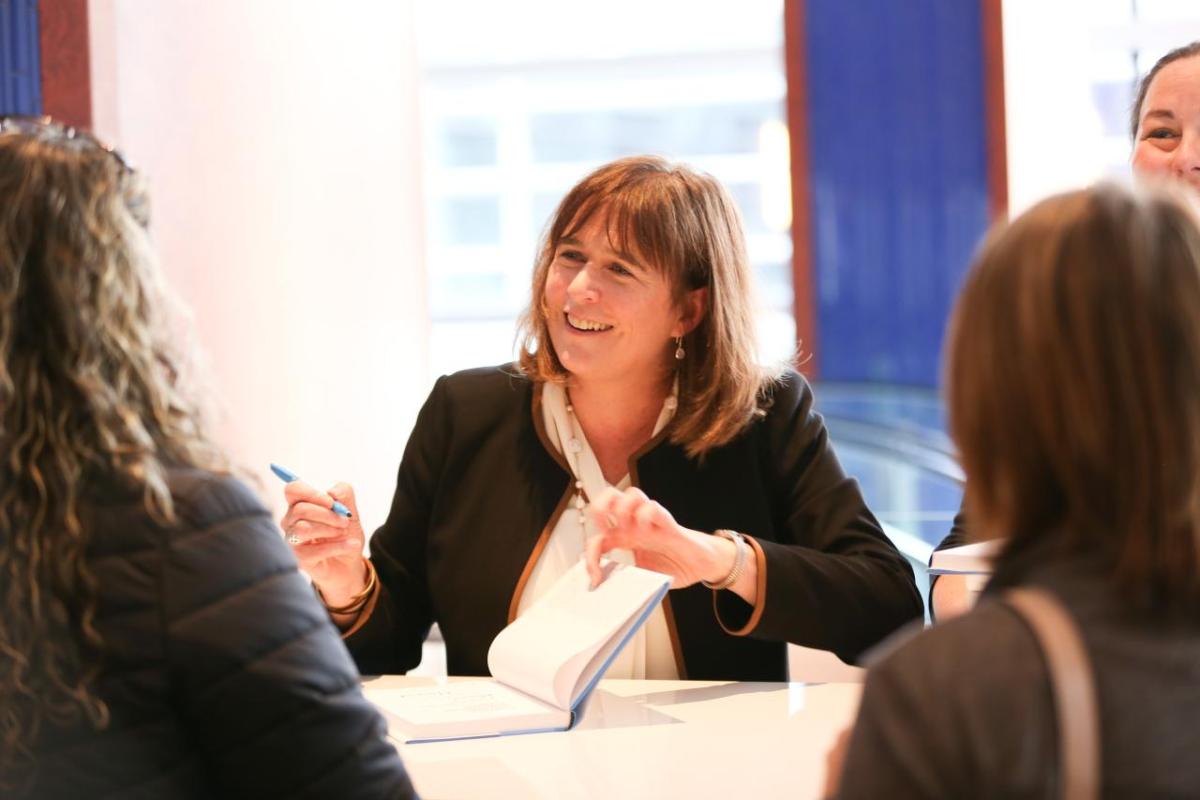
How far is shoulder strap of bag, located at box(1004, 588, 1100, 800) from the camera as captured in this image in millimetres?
813

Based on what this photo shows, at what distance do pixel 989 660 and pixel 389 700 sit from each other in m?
1.18

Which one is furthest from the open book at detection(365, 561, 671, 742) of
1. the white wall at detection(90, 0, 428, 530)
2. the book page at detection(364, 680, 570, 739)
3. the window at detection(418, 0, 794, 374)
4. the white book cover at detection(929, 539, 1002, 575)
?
the window at detection(418, 0, 794, 374)

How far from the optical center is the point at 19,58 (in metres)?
4.48

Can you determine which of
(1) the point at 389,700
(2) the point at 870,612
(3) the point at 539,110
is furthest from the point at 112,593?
(3) the point at 539,110

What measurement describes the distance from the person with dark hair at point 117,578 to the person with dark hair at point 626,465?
94 centimetres

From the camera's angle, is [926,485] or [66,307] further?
[926,485]

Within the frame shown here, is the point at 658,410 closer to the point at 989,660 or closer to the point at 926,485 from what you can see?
the point at 989,660

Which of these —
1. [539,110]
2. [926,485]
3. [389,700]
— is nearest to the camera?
[389,700]

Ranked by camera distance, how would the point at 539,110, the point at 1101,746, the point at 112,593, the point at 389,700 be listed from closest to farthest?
the point at 1101,746, the point at 112,593, the point at 389,700, the point at 539,110

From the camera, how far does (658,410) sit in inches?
94.0

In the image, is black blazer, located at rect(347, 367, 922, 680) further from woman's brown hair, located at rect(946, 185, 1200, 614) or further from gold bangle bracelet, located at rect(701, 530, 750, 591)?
woman's brown hair, located at rect(946, 185, 1200, 614)

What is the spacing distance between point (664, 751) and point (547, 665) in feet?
0.69

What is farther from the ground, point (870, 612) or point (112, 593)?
point (112, 593)

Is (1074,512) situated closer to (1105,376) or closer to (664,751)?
(1105,376)
